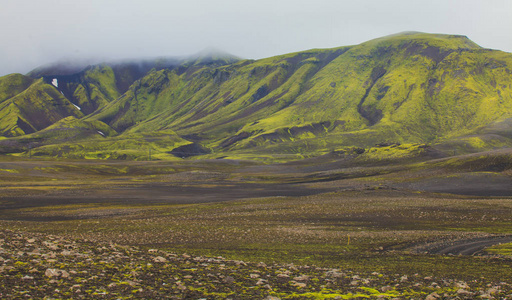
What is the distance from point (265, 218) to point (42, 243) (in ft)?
97.8

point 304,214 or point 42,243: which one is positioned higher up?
point 42,243

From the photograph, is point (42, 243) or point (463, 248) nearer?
point (42, 243)

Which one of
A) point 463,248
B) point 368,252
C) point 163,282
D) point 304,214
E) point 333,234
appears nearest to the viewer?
point 163,282

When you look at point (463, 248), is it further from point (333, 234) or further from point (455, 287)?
point (455, 287)

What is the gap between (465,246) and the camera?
2869cm

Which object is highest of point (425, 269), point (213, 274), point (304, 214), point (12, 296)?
point (12, 296)

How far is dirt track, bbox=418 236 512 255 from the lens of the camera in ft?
87.3

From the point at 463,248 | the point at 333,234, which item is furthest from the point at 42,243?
the point at 463,248

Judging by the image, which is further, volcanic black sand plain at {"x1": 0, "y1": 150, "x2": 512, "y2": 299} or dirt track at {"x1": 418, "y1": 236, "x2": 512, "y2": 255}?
dirt track at {"x1": 418, "y1": 236, "x2": 512, "y2": 255}

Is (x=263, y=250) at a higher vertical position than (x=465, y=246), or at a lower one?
higher

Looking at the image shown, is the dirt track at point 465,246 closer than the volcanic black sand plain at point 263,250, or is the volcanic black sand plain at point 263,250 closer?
the volcanic black sand plain at point 263,250

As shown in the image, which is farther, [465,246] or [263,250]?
[465,246]

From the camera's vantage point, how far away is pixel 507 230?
36.7 m

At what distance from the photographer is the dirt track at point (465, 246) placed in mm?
26619
